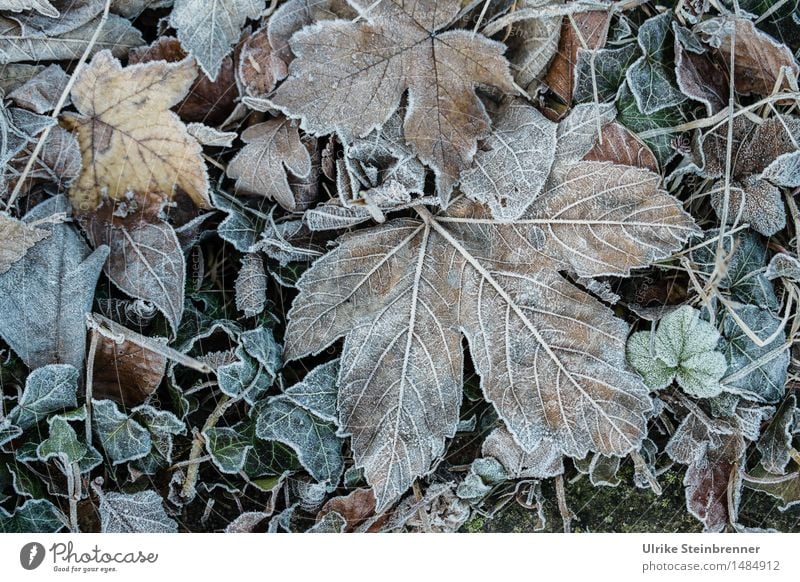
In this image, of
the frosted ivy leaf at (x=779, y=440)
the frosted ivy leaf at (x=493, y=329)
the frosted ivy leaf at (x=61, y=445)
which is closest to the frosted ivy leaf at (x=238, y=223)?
the frosted ivy leaf at (x=493, y=329)

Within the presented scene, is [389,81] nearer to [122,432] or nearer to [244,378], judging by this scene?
[244,378]

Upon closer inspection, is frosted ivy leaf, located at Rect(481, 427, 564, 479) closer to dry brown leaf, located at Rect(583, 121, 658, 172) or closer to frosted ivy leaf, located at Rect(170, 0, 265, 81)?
dry brown leaf, located at Rect(583, 121, 658, 172)

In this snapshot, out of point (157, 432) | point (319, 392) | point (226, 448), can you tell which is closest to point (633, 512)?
point (319, 392)

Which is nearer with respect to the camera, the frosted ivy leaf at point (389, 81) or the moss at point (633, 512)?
the frosted ivy leaf at point (389, 81)

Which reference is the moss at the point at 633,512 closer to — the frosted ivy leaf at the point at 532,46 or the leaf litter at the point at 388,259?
the leaf litter at the point at 388,259

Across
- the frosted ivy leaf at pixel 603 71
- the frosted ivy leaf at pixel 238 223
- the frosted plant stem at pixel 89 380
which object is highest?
the frosted ivy leaf at pixel 603 71

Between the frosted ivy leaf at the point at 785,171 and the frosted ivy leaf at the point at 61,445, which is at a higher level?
the frosted ivy leaf at the point at 785,171
